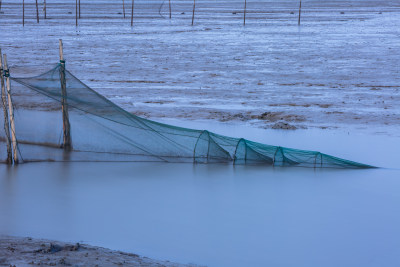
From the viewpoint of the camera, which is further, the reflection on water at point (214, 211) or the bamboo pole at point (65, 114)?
the bamboo pole at point (65, 114)

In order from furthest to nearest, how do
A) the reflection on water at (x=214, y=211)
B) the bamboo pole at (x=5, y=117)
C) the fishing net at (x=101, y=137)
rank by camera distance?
the fishing net at (x=101, y=137)
the bamboo pole at (x=5, y=117)
the reflection on water at (x=214, y=211)

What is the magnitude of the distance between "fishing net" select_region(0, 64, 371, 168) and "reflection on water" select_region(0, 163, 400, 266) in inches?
5.0

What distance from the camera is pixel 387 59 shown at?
16.5m

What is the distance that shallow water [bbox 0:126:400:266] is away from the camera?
201 inches

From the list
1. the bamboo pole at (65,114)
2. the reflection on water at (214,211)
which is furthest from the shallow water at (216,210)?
the bamboo pole at (65,114)

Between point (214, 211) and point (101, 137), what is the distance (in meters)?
1.93

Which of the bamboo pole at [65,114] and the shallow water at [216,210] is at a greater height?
the bamboo pole at [65,114]

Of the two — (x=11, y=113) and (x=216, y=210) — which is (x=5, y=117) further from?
(x=216, y=210)

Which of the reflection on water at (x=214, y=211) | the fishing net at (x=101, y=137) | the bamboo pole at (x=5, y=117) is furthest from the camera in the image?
the fishing net at (x=101, y=137)

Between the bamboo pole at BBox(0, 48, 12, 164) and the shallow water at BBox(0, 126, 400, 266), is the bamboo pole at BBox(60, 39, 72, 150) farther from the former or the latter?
the bamboo pole at BBox(0, 48, 12, 164)

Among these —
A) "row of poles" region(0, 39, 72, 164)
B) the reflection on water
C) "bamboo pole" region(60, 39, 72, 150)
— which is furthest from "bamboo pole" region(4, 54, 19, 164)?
"bamboo pole" region(60, 39, 72, 150)

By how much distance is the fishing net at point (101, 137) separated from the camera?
23.9 ft

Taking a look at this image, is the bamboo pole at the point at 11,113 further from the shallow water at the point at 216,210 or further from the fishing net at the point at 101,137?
the shallow water at the point at 216,210

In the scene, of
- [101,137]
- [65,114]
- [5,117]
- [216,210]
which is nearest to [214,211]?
[216,210]
